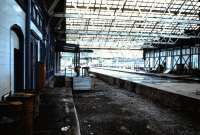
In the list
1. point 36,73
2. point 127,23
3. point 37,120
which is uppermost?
point 127,23

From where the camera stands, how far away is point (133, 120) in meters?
8.02

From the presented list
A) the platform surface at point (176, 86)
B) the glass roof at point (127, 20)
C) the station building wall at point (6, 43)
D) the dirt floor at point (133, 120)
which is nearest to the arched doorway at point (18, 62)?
the station building wall at point (6, 43)

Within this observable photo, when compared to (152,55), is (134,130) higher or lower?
lower

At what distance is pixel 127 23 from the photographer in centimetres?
2938

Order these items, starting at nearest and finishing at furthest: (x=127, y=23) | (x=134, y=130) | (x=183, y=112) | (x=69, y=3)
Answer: (x=134, y=130) → (x=183, y=112) → (x=69, y=3) → (x=127, y=23)

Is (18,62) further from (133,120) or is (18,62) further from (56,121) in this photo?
(133,120)

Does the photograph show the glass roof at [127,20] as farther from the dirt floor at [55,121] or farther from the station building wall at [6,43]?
the station building wall at [6,43]

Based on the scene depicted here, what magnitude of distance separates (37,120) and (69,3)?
18206 millimetres

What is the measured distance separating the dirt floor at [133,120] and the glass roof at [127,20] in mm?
8234

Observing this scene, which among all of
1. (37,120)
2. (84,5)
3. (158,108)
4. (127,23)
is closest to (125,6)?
(84,5)

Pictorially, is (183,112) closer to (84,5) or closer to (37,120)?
(37,120)

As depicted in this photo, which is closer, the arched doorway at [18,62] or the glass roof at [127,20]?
the arched doorway at [18,62]

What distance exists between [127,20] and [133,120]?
1906 centimetres

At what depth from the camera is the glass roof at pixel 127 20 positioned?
64.2 feet
